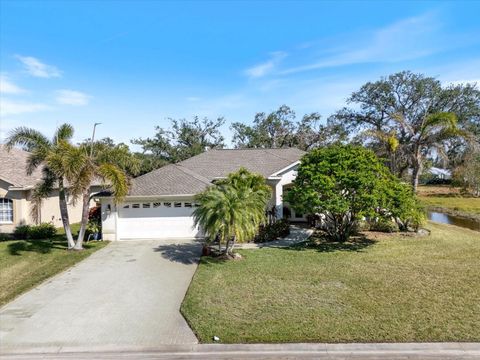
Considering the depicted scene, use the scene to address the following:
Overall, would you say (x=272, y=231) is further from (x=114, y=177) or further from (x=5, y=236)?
(x=5, y=236)

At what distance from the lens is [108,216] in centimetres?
1741

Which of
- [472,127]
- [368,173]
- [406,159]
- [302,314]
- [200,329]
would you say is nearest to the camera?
[200,329]

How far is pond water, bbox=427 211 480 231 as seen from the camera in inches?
892

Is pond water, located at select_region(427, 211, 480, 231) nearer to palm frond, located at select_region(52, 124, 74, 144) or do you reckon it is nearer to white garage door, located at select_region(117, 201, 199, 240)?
white garage door, located at select_region(117, 201, 199, 240)

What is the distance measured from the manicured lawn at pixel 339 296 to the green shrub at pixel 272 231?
1.80 meters

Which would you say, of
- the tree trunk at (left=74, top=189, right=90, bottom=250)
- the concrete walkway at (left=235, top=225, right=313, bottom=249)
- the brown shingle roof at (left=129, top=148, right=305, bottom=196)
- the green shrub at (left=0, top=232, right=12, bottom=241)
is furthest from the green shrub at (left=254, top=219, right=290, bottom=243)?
the green shrub at (left=0, top=232, right=12, bottom=241)

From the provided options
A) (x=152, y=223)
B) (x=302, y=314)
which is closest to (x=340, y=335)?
(x=302, y=314)

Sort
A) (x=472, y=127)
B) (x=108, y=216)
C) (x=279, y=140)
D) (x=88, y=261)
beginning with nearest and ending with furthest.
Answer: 1. (x=88, y=261)
2. (x=108, y=216)
3. (x=279, y=140)
4. (x=472, y=127)

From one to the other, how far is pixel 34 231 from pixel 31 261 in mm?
5186

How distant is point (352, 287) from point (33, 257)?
41.0 ft

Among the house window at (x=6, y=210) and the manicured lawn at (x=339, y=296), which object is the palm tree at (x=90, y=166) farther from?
the house window at (x=6, y=210)

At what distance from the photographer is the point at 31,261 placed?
549 inches

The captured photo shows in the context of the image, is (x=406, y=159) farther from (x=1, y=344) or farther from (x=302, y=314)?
(x=1, y=344)

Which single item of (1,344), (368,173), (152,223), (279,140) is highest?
(279,140)
